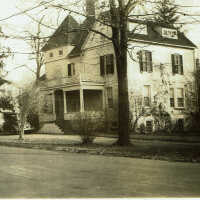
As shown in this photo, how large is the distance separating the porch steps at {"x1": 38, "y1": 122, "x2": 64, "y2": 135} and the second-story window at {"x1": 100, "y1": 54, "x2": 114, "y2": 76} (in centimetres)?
462

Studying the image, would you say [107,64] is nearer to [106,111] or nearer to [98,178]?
[106,111]

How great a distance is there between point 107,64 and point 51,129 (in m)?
5.77

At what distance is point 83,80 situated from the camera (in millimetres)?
24125

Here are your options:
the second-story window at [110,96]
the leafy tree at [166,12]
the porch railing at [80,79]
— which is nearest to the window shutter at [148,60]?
the second-story window at [110,96]

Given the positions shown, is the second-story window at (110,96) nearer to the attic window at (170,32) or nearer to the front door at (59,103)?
the front door at (59,103)

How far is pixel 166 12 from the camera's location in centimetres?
1200

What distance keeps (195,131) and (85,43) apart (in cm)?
931

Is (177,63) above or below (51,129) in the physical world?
above

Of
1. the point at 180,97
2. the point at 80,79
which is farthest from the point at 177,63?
the point at 80,79

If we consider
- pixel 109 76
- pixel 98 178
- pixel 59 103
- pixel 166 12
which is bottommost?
pixel 98 178

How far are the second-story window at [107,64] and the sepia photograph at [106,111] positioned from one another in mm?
65

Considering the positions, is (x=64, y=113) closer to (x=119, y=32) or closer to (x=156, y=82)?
(x=156, y=82)

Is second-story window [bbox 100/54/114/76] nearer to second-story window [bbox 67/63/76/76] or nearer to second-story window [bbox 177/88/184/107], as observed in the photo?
second-story window [bbox 67/63/76/76]

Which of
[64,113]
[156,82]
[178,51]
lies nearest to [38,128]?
[64,113]
